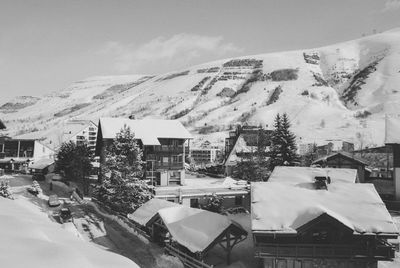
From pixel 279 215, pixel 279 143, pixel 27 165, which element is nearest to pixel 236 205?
pixel 279 143

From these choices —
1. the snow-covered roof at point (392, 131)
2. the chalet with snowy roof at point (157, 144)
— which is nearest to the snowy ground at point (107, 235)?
the chalet with snowy roof at point (157, 144)

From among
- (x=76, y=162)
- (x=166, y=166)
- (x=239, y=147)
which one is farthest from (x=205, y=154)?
(x=76, y=162)

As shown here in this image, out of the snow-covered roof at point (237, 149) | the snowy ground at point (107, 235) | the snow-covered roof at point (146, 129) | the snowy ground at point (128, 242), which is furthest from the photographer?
the snow-covered roof at point (237, 149)

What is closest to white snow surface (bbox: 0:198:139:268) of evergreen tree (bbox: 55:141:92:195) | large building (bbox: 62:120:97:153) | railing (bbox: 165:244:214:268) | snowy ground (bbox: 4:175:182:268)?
snowy ground (bbox: 4:175:182:268)

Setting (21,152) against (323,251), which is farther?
(21,152)

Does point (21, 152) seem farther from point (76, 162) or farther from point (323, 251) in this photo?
point (323, 251)

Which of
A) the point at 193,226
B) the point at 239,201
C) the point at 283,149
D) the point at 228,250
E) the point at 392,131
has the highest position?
the point at 392,131

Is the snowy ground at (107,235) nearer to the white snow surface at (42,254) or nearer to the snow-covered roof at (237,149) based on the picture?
the white snow surface at (42,254)
